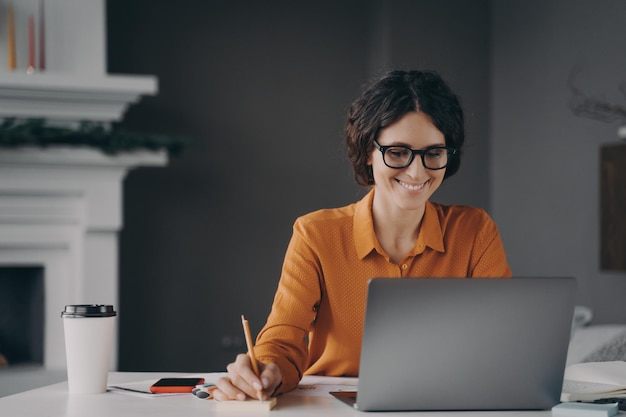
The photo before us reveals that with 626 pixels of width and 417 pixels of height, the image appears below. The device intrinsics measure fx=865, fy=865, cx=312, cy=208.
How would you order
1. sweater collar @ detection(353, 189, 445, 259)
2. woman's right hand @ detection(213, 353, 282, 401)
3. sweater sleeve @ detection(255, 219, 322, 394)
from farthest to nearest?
sweater collar @ detection(353, 189, 445, 259) < sweater sleeve @ detection(255, 219, 322, 394) < woman's right hand @ detection(213, 353, 282, 401)

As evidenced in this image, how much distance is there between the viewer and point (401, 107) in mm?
1664

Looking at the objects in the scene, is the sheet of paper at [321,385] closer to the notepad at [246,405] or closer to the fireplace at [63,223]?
the notepad at [246,405]

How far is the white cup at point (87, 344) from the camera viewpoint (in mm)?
1346

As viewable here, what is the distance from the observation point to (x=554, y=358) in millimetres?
1222

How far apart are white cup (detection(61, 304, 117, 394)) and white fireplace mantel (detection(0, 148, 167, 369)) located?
6.51 feet

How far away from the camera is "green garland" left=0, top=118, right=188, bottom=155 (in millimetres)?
3135

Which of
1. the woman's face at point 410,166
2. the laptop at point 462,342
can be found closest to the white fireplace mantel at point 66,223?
the woman's face at point 410,166

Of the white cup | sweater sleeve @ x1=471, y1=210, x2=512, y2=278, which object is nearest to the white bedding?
sweater sleeve @ x1=471, y1=210, x2=512, y2=278

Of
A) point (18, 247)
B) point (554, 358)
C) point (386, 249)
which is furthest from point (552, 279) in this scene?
point (18, 247)

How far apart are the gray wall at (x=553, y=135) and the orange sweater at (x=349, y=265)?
1.65 meters

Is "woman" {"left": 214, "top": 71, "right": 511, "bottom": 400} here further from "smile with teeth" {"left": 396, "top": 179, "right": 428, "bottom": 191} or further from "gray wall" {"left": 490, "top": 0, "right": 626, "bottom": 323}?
"gray wall" {"left": 490, "top": 0, "right": 626, "bottom": 323}

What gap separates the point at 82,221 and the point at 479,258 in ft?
6.57

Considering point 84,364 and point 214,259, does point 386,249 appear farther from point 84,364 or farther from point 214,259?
point 214,259

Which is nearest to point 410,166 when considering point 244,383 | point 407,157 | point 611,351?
point 407,157
